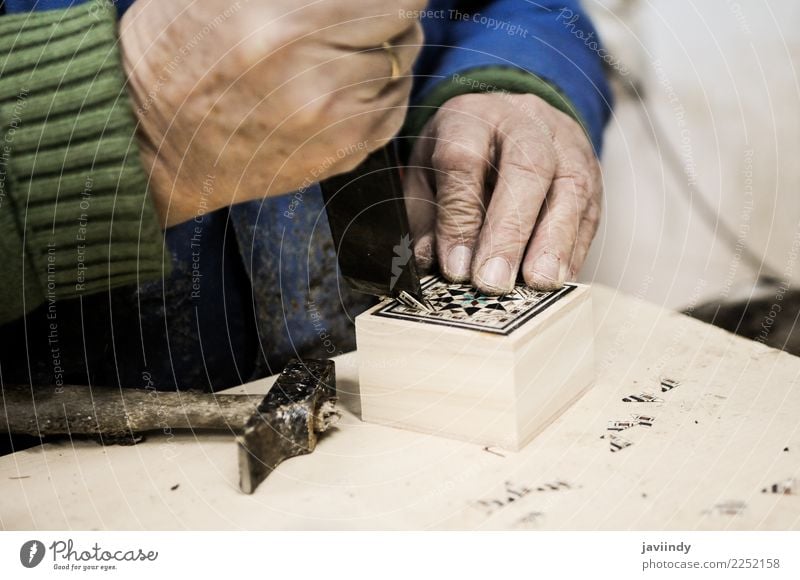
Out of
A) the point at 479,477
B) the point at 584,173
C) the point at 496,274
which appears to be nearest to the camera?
the point at 479,477

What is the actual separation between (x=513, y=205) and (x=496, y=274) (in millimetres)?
81

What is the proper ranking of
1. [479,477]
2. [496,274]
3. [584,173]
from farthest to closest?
1. [584,173]
2. [496,274]
3. [479,477]

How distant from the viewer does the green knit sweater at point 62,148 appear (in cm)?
66

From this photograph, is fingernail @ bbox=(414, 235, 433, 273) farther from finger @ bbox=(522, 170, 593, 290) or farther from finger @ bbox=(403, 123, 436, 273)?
finger @ bbox=(522, 170, 593, 290)

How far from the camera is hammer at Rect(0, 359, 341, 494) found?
626mm

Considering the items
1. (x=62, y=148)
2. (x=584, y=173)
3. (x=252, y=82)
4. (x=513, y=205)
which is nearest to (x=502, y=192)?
(x=513, y=205)

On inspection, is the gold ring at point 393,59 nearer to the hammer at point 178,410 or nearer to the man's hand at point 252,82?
the man's hand at point 252,82

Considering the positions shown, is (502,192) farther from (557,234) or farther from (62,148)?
(62,148)

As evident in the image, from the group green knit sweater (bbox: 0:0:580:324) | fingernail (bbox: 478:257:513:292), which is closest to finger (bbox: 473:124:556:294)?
fingernail (bbox: 478:257:513:292)

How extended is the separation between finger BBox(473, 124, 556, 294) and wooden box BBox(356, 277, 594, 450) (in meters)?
0.02

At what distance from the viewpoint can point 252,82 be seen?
2.16 feet

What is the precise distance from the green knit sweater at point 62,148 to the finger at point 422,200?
10.0 inches

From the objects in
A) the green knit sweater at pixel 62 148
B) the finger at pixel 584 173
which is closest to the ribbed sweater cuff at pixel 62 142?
the green knit sweater at pixel 62 148

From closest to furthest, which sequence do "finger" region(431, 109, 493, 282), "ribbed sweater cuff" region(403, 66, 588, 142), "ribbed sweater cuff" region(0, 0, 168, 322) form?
"ribbed sweater cuff" region(0, 0, 168, 322)
"finger" region(431, 109, 493, 282)
"ribbed sweater cuff" region(403, 66, 588, 142)
